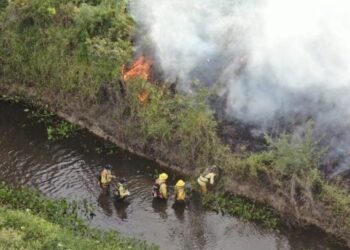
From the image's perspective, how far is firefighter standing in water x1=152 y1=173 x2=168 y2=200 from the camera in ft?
55.1

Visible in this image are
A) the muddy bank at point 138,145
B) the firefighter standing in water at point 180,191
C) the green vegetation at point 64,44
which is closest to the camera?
the muddy bank at point 138,145

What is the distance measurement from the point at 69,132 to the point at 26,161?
202 centimetres

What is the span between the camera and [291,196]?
642 inches

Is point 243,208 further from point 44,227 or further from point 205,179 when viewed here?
point 44,227

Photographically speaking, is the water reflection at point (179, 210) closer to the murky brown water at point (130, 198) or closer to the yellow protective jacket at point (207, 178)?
the murky brown water at point (130, 198)

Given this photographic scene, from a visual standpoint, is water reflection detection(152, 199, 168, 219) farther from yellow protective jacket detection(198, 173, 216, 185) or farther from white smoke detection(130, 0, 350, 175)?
white smoke detection(130, 0, 350, 175)

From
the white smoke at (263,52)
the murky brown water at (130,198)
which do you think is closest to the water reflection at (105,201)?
the murky brown water at (130,198)

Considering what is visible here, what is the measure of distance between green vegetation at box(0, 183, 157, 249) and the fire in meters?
5.25

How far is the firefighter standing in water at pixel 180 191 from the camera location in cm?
1664

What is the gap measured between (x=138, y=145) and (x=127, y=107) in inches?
55.9

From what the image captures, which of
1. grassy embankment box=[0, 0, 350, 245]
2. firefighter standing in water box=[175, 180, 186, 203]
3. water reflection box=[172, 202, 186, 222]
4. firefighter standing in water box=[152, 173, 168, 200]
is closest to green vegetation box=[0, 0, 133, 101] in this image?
grassy embankment box=[0, 0, 350, 245]

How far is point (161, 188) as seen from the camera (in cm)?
1680

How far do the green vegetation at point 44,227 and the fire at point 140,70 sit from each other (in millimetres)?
5248

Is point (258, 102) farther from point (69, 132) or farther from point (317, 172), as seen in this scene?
point (69, 132)
